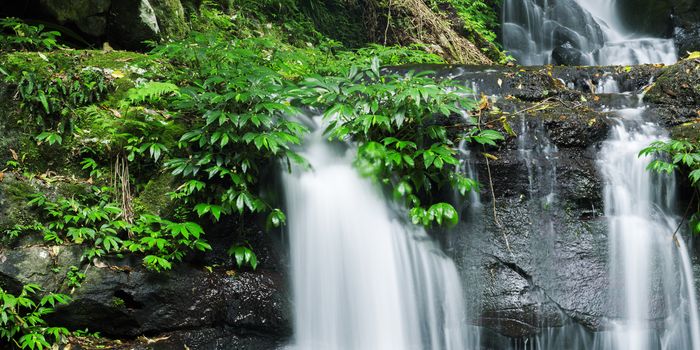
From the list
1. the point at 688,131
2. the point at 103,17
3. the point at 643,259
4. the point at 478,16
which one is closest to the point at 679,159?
the point at 688,131

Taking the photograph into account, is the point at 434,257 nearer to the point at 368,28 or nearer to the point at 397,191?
the point at 397,191

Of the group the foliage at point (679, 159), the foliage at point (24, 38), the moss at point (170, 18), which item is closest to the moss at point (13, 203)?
the foliage at point (24, 38)

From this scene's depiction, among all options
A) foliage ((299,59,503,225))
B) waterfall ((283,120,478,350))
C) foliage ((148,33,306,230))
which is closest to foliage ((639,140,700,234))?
foliage ((299,59,503,225))

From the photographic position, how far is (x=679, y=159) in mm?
4719

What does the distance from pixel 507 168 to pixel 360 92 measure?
1.46m

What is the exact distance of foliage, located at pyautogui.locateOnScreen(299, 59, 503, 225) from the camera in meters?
4.59

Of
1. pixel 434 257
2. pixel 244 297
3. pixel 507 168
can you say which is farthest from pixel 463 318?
pixel 244 297

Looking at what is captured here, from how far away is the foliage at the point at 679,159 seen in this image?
4.71 meters

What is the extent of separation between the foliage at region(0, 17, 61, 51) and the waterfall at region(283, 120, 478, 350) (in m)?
2.51

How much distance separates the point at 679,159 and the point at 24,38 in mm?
5679

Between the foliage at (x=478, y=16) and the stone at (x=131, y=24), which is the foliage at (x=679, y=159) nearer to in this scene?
the stone at (x=131, y=24)

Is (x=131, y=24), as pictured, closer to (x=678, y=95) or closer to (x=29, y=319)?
(x=29, y=319)

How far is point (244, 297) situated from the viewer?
4234 millimetres

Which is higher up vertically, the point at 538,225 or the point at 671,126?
the point at 671,126
